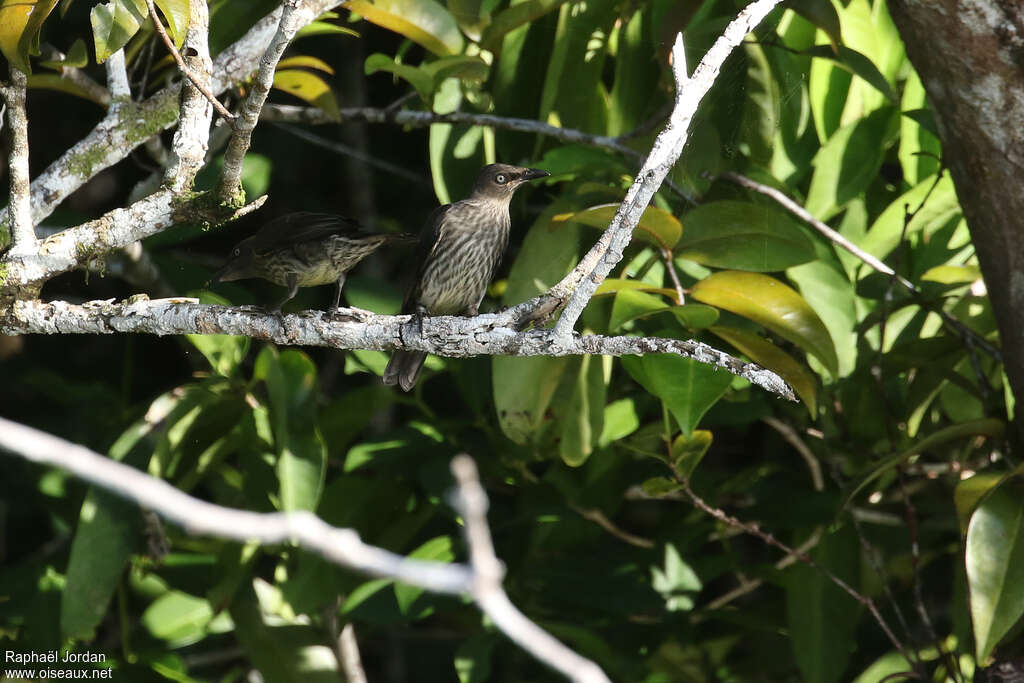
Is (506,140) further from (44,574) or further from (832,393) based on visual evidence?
(44,574)

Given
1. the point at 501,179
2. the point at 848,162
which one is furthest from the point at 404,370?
the point at 848,162

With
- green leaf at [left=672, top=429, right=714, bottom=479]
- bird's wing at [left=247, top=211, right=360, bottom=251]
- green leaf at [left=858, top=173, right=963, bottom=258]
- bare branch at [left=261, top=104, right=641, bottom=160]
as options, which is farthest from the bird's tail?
green leaf at [left=858, top=173, right=963, bottom=258]

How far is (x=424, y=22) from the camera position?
3359 mm

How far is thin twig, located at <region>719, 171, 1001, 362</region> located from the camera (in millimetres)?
3250

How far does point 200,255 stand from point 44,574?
5.08 ft

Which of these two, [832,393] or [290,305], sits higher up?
[290,305]

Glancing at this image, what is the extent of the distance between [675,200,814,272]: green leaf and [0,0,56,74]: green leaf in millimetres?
1640

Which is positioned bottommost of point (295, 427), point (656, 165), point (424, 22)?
point (295, 427)

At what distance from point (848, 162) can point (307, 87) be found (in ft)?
5.65

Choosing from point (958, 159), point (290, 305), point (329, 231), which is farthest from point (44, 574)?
point (958, 159)

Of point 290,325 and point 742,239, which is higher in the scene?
point 742,239

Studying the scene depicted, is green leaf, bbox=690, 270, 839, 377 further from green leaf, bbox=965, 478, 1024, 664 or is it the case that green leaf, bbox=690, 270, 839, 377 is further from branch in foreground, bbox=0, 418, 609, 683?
branch in foreground, bbox=0, 418, 609, 683

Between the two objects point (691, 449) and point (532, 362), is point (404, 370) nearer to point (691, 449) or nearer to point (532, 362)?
point (532, 362)

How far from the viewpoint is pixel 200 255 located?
→ 4.89 meters
